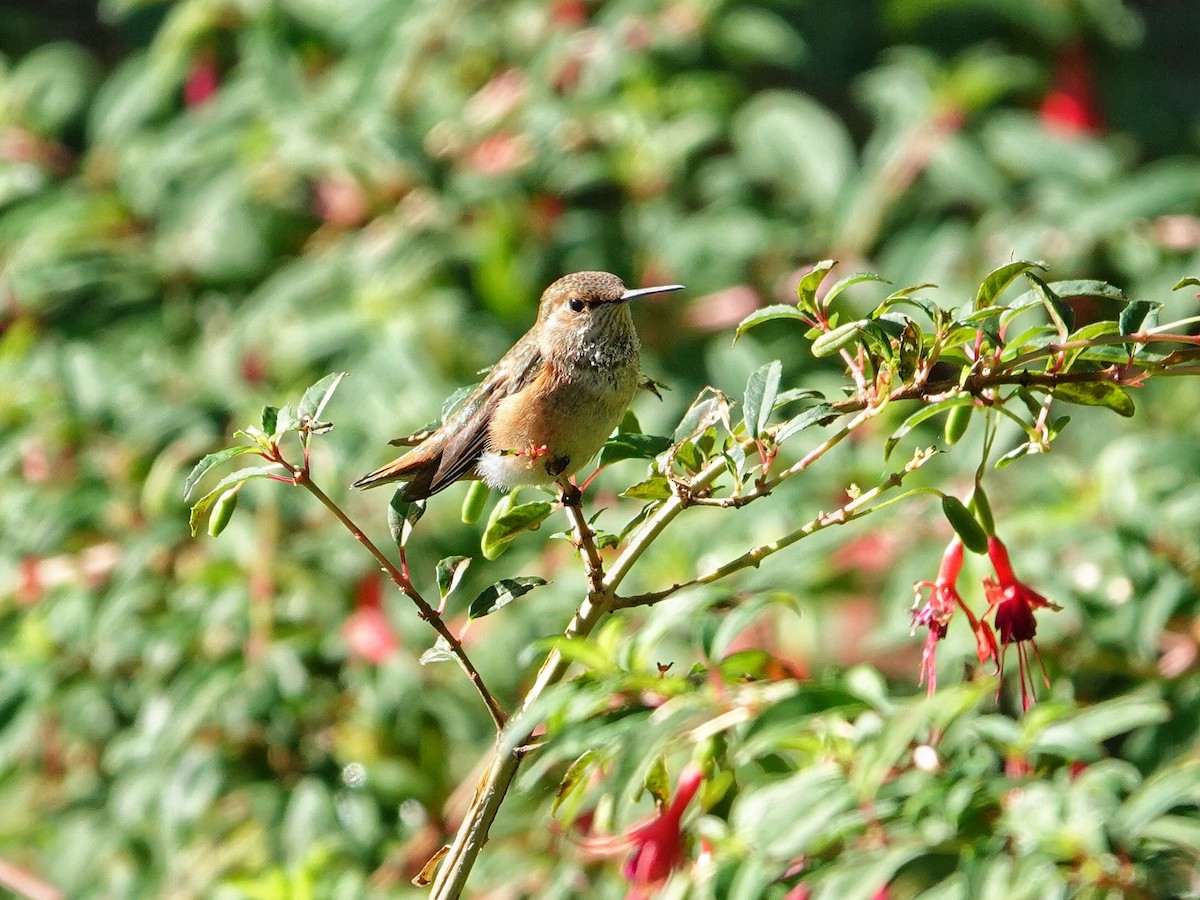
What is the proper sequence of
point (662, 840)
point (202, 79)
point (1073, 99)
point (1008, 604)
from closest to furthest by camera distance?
point (1008, 604)
point (662, 840)
point (1073, 99)
point (202, 79)

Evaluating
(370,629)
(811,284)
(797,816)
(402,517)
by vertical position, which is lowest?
(370,629)

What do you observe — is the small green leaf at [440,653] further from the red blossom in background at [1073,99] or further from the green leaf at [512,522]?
the red blossom in background at [1073,99]

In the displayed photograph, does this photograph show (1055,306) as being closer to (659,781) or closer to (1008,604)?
(1008,604)

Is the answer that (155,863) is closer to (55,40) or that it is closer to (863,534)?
(863,534)

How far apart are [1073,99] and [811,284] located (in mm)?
2753

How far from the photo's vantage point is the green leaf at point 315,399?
1266mm

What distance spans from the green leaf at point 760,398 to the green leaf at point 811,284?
0.06 metres

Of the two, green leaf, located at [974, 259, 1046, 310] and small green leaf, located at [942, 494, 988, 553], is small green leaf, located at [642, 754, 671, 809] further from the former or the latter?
green leaf, located at [974, 259, 1046, 310]

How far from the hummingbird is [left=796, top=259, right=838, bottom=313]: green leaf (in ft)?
1.63

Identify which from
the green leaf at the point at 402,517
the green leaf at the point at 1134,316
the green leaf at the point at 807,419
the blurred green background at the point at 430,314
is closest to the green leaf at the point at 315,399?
the green leaf at the point at 402,517

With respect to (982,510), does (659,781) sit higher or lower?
lower

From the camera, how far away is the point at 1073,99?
12.1ft

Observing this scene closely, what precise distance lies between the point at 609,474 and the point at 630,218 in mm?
853

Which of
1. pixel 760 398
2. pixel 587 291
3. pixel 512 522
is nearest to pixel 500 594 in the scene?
pixel 512 522
